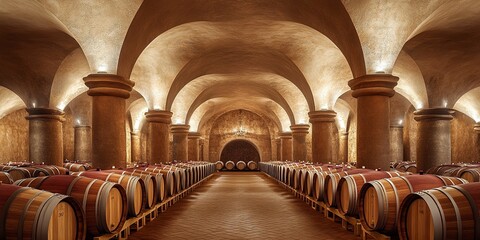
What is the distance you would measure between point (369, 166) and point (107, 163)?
5.25 m

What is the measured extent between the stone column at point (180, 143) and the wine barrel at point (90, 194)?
1618cm

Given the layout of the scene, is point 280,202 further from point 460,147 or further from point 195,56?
point 460,147

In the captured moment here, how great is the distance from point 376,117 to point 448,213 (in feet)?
18.0

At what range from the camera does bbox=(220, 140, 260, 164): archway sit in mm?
33438

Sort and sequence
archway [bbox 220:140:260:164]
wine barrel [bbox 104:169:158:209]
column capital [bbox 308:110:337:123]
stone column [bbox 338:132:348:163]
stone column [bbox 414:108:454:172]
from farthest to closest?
archway [bbox 220:140:260:164], stone column [bbox 338:132:348:163], column capital [bbox 308:110:337:123], stone column [bbox 414:108:454:172], wine barrel [bbox 104:169:158:209]

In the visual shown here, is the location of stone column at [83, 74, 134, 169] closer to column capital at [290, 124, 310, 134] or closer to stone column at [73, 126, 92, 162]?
stone column at [73, 126, 92, 162]

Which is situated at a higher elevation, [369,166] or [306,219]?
[369,166]

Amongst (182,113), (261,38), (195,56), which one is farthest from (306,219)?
(182,113)

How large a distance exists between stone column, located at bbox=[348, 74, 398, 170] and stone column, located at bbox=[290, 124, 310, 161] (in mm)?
12810

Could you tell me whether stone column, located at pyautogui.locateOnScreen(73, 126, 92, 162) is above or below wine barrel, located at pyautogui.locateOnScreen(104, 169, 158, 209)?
above

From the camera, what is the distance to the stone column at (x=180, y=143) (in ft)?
68.1

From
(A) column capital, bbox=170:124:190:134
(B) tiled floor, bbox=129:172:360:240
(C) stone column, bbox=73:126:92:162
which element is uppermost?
(A) column capital, bbox=170:124:190:134

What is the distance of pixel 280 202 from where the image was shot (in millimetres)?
10117

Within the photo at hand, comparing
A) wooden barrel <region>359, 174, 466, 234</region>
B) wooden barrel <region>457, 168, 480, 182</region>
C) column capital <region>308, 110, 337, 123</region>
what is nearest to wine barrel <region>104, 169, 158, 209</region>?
wooden barrel <region>359, 174, 466, 234</region>
